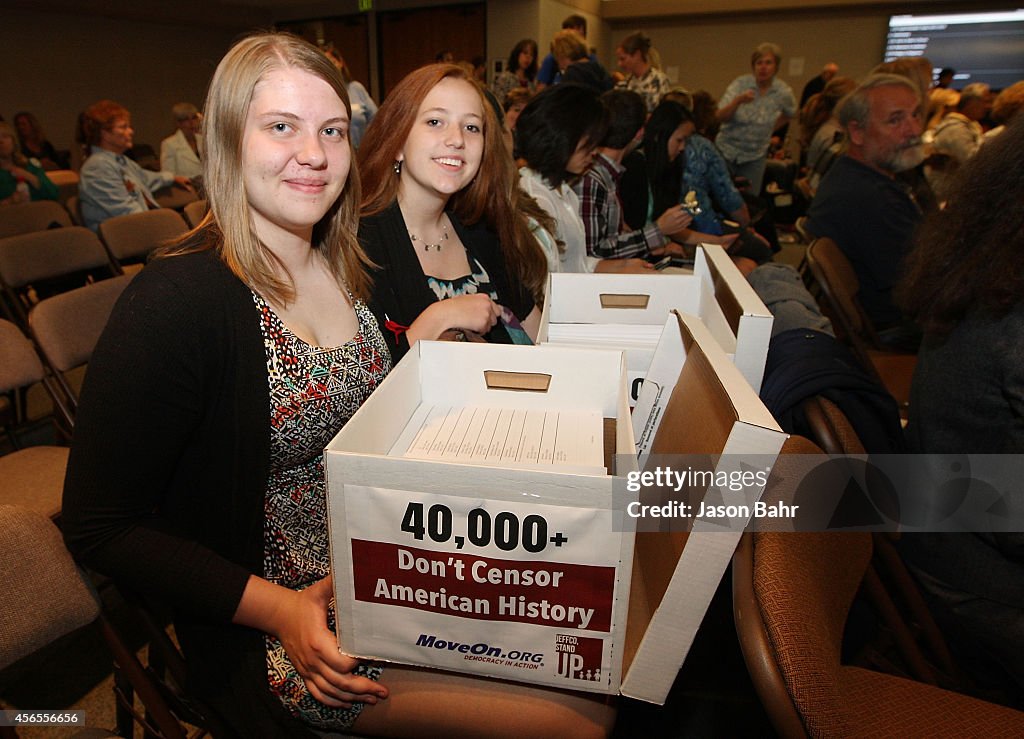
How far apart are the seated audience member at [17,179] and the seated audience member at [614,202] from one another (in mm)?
4387

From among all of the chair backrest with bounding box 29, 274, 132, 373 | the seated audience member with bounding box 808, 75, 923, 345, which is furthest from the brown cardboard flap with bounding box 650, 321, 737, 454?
the seated audience member with bounding box 808, 75, 923, 345

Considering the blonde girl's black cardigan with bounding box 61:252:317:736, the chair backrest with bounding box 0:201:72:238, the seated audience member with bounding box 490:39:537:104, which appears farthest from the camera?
the seated audience member with bounding box 490:39:537:104

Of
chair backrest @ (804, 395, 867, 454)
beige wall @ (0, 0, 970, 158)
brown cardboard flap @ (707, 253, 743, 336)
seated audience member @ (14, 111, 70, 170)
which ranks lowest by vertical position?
chair backrest @ (804, 395, 867, 454)

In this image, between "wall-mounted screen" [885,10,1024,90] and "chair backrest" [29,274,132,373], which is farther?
"wall-mounted screen" [885,10,1024,90]

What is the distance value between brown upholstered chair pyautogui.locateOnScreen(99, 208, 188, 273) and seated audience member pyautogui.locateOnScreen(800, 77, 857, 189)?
464 cm

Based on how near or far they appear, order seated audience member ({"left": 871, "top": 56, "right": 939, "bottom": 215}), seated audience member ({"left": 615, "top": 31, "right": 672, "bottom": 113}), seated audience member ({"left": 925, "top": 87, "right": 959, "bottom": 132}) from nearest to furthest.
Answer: seated audience member ({"left": 871, "top": 56, "right": 939, "bottom": 215}) < seated audience member ({"left": 615, "top": 31, "right": 672, "bottom": 113}) < seated audience member ({"left": 925, "top": 87, "right": 959, "bottom": 132})

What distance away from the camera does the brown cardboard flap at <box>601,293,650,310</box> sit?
4.40ft

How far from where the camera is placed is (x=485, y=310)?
1280 millimetres

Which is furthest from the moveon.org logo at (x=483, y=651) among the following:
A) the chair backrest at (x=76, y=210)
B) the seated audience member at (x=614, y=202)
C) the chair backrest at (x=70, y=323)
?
the chair backrest at (x=76, y=210)

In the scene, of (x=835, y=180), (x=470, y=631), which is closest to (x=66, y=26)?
(x=835, y=180)

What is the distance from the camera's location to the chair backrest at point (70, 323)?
1.81 m

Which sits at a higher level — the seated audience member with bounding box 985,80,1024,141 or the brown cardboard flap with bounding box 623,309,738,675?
the seated audience member with bounding box 985,80,1024,141

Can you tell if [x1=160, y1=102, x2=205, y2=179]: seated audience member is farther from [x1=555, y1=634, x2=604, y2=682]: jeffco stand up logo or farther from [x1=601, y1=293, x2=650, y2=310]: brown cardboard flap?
[x1=555, y1=634, x2=604, y2=682]: jeffco stand up logo

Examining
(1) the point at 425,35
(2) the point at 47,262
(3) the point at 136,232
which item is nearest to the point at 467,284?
(2) the point at 47,262
